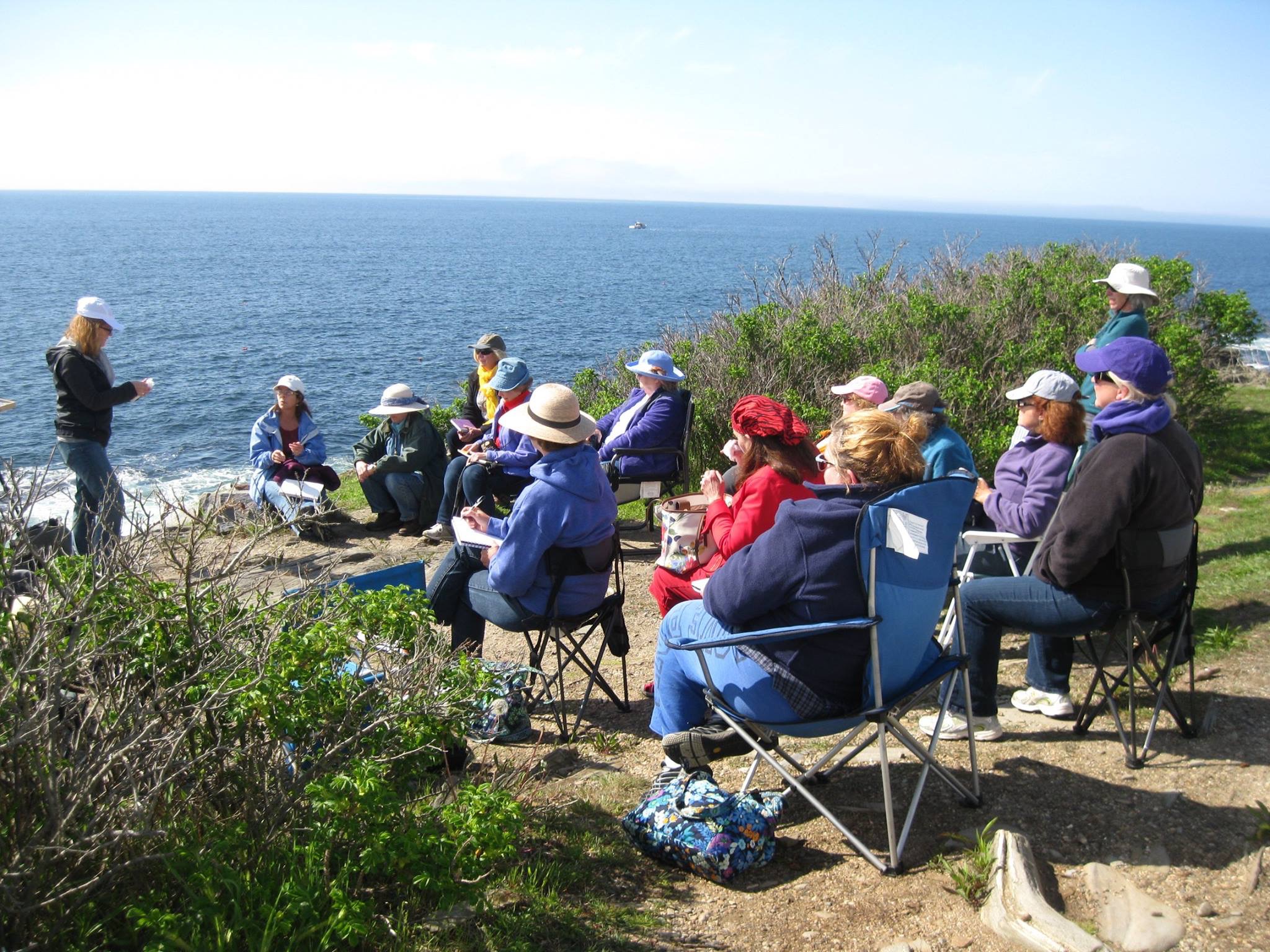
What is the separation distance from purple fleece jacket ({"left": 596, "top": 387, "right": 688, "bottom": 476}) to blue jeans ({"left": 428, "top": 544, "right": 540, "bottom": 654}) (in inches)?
113

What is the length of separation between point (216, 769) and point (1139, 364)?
3.45 meters

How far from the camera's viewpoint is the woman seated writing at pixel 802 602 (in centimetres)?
312

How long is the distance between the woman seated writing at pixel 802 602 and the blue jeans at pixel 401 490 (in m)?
5.19

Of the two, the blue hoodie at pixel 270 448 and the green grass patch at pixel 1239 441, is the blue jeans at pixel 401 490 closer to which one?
the blue hoodie at pixel 270 448

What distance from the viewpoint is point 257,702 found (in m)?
2.65

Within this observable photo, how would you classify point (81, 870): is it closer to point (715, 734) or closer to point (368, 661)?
point (368, 661)

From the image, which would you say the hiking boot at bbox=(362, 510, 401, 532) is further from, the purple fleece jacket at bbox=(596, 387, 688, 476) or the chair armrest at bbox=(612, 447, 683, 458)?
the chair armrest at bbox=(612, 447, 683, 458)

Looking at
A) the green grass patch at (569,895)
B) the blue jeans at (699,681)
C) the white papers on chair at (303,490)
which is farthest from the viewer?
the white papers on chair at (303,490)

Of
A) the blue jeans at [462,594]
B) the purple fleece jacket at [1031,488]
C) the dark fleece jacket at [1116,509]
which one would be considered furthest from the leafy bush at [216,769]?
the purple fleece jacket at [1031,488]

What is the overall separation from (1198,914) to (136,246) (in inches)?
3473

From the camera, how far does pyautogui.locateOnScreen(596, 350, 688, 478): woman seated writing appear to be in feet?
24.8

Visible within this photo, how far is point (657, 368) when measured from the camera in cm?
754

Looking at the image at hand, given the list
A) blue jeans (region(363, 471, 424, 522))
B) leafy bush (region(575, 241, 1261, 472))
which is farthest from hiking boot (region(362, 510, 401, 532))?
leafy bush (region(575, 241, 1261, 472))

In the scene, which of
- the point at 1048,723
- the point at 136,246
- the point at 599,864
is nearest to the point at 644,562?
the point at 1048,723
